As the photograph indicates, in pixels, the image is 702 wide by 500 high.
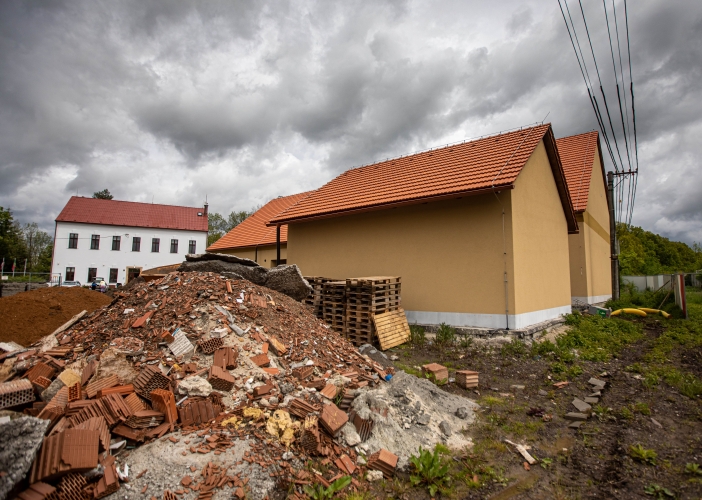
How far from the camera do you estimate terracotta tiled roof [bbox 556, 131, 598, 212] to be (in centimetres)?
1574

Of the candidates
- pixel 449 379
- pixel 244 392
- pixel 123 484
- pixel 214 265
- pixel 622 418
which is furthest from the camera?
pixel 214 265

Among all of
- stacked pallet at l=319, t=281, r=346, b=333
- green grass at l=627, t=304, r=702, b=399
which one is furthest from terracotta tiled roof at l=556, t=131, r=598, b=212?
stacked pallet at l=319, t=281, r=346, b=333

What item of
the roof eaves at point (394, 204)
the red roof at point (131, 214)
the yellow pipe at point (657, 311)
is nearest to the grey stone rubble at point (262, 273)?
the roof eaves at point (394, 204)

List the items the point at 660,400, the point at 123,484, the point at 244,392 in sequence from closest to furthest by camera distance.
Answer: the point at 123,484 → the point at 244,392 → the point at 660,400

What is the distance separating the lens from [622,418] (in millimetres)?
5164

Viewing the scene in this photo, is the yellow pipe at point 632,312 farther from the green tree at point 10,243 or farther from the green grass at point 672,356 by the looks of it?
the green tree at point 10,243

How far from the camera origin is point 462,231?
33.1ft

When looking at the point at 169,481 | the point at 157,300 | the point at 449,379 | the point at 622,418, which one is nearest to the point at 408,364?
the point at 449,379

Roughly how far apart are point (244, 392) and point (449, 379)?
3896mm

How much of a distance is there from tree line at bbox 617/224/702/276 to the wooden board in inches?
1258

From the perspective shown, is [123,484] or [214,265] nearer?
[123,484]

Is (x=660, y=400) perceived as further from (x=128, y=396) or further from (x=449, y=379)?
(x=128, y=396)

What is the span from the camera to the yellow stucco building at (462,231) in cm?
955

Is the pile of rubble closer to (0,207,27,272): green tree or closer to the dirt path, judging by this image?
the dirt path
